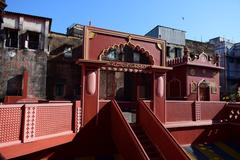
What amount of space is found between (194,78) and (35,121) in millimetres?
15511

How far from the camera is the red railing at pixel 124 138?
927 centimetres

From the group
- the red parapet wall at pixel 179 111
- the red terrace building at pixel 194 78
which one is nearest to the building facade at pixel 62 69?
the red terrace building at pixel 194 78

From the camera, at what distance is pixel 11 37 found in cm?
2173

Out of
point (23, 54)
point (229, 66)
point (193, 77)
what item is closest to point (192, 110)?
point (193, 77)

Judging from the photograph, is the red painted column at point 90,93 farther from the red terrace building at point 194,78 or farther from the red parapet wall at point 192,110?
the red terrace building at point 194,78

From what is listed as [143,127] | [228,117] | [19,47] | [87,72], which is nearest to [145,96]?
[228,117]

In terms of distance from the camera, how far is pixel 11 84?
68.0 ft

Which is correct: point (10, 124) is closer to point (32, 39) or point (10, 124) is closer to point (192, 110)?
point (192, 110)

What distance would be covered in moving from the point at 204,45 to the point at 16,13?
2438 cm

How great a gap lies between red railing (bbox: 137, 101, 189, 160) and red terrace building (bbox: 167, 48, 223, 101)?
865 cm

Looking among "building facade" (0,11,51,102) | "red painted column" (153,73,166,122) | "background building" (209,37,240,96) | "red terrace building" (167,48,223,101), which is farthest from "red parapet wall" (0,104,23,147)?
"background building" (209,37,240,96)

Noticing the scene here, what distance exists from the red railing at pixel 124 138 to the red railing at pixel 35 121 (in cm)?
197

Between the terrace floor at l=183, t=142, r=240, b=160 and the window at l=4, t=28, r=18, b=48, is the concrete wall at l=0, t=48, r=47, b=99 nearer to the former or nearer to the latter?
the window at l=4, t=28, r=18, b=48

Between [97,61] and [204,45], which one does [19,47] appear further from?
[204,45]
